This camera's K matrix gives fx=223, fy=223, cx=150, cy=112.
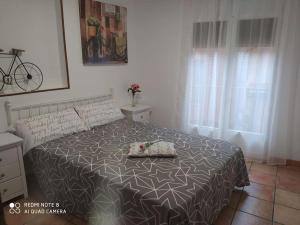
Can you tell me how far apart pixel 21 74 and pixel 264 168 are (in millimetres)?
3219

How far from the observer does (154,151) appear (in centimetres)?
204

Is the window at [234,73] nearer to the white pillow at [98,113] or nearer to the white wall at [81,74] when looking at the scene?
the white wall at [81,74]

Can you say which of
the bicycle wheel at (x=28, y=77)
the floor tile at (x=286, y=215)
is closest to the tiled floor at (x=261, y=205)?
the floor tile at (x=286, y=215)

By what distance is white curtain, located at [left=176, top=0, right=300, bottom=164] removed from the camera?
2.78 m

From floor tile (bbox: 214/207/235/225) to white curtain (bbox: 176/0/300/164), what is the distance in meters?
1.33

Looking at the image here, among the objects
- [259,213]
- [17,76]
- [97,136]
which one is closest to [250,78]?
[259,213]

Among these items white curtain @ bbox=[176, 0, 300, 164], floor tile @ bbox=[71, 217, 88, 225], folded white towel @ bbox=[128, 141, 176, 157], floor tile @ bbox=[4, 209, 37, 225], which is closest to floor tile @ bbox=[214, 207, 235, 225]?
folded white towel @ bbox=[128, 141, 176, 157]

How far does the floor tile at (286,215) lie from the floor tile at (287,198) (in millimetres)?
77

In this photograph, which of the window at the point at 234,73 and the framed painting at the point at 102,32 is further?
the framed painting at the point at 102,32

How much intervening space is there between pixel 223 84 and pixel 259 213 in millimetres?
1758

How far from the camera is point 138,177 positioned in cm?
167

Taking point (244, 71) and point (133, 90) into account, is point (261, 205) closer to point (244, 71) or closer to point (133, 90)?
point (244, 71)

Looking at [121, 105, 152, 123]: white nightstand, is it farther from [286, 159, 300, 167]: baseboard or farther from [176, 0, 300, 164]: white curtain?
[286, 159, 300, 167]: baseboard

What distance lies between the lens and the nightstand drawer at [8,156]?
207 centimetres
